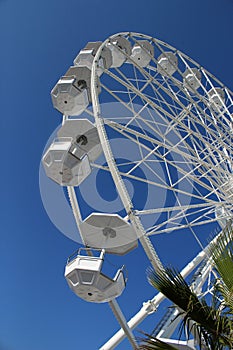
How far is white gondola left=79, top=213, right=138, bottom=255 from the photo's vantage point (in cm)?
739

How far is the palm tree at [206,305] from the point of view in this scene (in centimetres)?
295

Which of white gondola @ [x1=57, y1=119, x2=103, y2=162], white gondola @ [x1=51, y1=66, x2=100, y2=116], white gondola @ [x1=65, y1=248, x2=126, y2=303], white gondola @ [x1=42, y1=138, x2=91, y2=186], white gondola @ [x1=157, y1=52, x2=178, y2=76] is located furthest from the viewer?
white gondola @ [x1=157, y1=52, x2=178, y2=76]

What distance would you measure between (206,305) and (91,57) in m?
9.54

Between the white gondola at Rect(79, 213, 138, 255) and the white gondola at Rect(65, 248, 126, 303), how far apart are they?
646 millimetres

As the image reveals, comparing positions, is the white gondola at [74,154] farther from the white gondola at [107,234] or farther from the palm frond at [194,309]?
the palm frond at [194,309]

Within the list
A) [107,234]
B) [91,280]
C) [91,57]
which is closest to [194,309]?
[91,280]

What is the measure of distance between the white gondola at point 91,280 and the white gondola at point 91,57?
202 inches

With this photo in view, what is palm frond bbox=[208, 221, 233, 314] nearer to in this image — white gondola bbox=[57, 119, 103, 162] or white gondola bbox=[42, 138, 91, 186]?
white gondola bbox=[42, 138, 91, 186]

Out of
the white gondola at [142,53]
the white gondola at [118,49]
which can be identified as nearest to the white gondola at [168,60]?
the white gondola at [142,53]

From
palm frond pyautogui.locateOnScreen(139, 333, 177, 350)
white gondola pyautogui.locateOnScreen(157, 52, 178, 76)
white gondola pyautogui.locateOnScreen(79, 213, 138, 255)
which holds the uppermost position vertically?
white gondola pyautogui.locateOnScreen(157, 52, 178, 76)

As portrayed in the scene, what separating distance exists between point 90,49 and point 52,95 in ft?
8.80

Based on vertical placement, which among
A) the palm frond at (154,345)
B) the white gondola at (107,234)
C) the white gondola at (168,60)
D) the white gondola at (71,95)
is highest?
the white gondola at (168,60)

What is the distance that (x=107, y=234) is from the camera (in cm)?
780

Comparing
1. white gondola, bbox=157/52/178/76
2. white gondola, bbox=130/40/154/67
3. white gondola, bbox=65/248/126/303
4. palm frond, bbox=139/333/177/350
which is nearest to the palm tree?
palm frond, bbox=139/333/177/350
